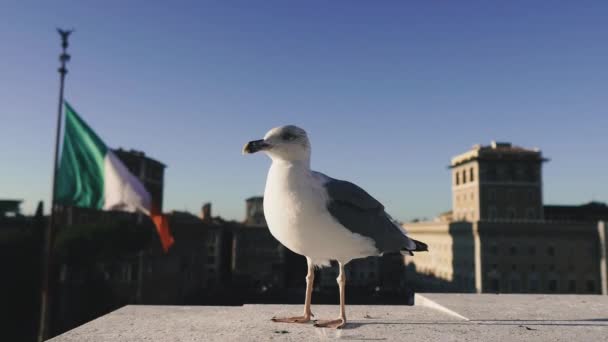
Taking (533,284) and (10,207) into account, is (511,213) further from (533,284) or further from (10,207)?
(10,207)

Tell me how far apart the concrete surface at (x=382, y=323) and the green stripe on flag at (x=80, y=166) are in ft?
17.0

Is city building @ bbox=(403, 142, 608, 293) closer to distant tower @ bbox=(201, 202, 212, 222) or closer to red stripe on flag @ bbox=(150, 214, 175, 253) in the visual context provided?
distant tower @ bbox=(201, 202, 212, 222)

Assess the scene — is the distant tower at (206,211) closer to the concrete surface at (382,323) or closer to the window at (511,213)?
the window at (511,213)

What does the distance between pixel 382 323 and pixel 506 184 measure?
68.3 metres

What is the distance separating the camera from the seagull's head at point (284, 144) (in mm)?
4520

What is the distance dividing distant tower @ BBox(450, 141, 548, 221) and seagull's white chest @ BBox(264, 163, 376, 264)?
218ft

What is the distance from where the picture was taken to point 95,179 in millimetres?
10562

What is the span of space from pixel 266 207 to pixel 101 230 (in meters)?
35.2

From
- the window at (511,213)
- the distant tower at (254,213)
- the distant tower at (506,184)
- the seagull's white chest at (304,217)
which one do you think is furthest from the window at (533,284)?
the seagull's white chest at (304,217)

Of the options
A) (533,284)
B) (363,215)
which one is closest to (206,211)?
(533,284)

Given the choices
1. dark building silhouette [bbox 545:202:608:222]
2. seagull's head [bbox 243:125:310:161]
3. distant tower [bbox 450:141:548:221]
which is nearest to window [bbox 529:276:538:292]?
distant tower [bbox 450:141:548:221]

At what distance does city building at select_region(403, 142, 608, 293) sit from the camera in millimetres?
55375

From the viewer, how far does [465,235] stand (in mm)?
59219

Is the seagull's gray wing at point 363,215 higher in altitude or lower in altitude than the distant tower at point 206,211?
lower
